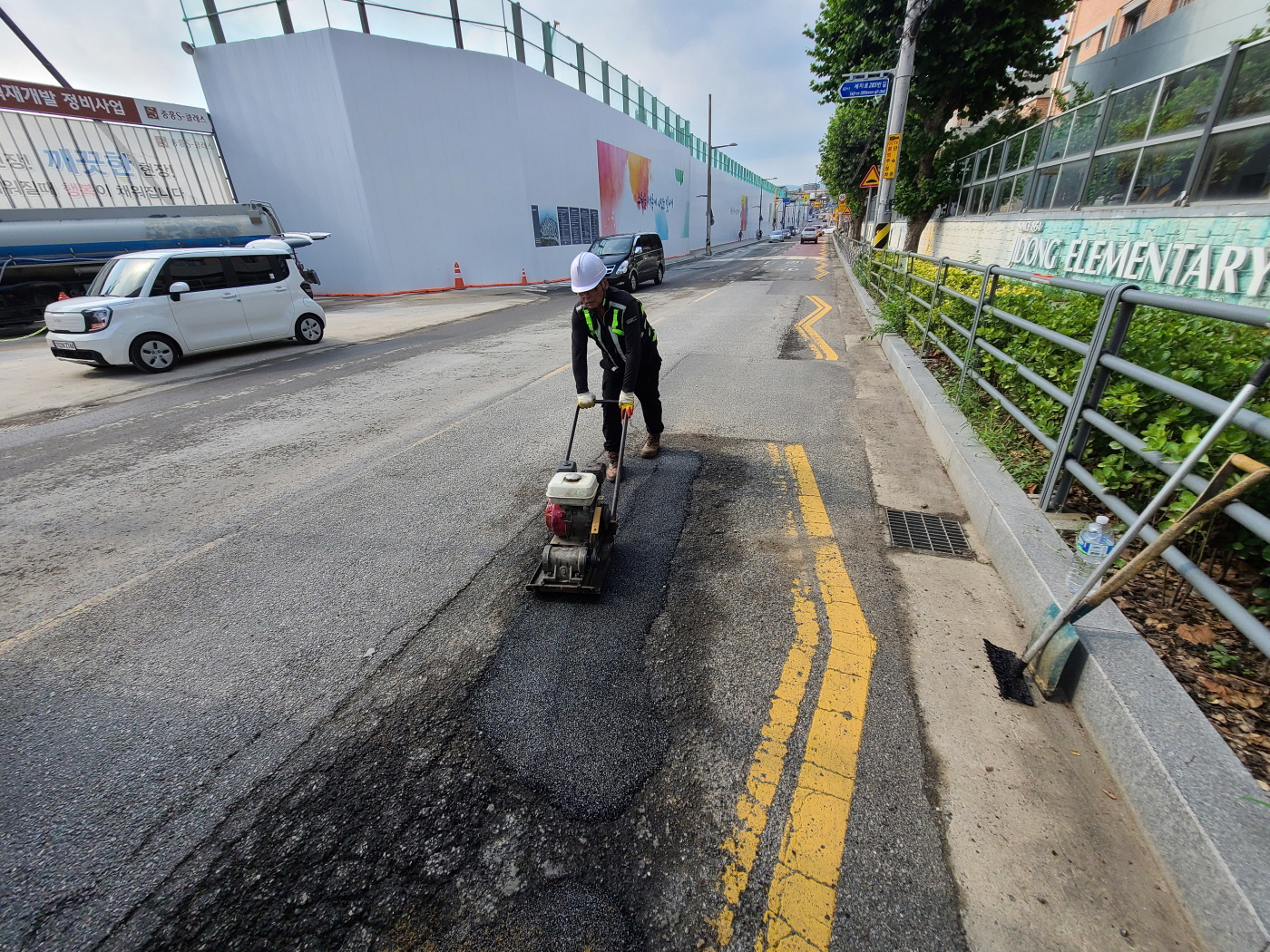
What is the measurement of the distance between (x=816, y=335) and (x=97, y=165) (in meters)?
20.6

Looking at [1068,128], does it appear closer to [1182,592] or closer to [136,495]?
[1182,592]

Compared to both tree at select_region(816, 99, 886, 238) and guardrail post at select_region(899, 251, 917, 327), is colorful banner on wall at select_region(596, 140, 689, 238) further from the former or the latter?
guardrail post at select_region(899, 251, 917, 327)

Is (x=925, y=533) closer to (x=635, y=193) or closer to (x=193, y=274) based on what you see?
(x=193, y=274)

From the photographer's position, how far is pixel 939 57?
14.3 meters

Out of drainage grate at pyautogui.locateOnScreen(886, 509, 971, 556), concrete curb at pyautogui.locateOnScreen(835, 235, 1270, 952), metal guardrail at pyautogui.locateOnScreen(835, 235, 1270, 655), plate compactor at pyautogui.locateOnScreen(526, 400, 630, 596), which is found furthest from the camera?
drainage grate at pyautogui.locateOnScreen(886, 509, 971, 556)

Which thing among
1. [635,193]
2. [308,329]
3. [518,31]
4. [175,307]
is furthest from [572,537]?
[635,193]

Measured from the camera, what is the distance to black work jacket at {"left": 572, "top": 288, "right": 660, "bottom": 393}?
155 inches

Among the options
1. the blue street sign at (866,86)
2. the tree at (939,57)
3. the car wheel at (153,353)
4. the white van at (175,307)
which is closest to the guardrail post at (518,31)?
the tree at (939,57)

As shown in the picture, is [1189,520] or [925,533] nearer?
[1189,520]

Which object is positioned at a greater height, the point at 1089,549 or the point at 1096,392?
the point at 1096,392

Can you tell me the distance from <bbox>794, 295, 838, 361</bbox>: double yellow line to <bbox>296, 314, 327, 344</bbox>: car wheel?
32.7ft

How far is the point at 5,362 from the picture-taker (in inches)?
409

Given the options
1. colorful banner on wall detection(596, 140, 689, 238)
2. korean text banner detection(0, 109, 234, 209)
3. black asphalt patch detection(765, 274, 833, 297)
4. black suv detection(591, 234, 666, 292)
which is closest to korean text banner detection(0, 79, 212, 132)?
korean text banner detection(0, 109, 234, 209)

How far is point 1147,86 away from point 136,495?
528 inches
